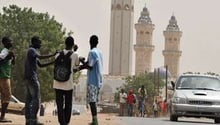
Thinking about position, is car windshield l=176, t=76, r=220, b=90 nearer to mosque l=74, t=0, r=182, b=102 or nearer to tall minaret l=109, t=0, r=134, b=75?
mosque l=74, t=0, r=182, b=102

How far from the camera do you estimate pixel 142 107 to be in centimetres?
3503

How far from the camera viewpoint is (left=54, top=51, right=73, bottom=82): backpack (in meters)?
14.1

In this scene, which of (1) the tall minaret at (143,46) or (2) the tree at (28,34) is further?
(1) the tall minaret at (143,46)

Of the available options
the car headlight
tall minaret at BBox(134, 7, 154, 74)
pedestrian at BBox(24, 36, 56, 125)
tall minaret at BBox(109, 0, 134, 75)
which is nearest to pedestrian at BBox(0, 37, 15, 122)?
pedestrian at BBox(24, 36, 56, 125)

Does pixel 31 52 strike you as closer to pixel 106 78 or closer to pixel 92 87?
pixel 92 87

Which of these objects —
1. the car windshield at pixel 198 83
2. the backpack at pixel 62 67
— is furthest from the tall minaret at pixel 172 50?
the backpack at pixel 62 67

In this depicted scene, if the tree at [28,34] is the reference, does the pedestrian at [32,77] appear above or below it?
below

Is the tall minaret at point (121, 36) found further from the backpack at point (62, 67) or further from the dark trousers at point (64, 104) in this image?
the backpack at point (62, 67)

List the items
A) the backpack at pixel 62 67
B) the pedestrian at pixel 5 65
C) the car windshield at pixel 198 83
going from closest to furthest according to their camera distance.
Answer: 1. the backpack at pixel 62 67
2. the pedestrian at pixel 5 65
3. the car windshield at pixel 198 83

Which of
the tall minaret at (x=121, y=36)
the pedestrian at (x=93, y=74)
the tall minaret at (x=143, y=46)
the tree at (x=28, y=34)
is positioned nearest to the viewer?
the pedestrian at (x=93, y=74)

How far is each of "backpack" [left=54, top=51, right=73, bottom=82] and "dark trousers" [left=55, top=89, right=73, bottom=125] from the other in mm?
249

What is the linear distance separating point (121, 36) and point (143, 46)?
Answer: 34.7ft

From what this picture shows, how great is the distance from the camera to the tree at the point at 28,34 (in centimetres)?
5781

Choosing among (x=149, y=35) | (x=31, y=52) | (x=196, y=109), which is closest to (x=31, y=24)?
(x=196, y=109)
